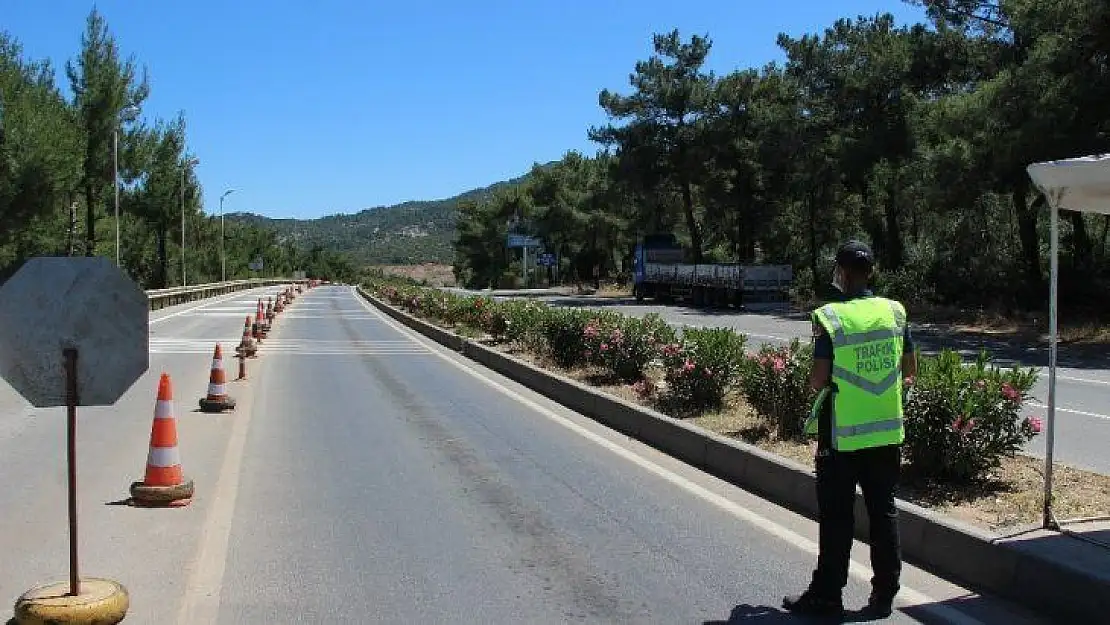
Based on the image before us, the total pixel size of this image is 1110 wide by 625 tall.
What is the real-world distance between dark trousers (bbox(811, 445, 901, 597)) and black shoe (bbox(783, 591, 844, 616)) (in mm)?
34

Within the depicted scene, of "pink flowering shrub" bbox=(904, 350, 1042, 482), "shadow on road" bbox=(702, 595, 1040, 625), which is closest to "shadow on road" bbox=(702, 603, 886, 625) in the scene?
"shadow on road" bbox=(702, 595, 1040, 625)

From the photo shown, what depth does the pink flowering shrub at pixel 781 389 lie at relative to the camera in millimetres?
8555

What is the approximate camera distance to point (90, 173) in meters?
51.4

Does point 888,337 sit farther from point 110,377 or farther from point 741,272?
point 741,272

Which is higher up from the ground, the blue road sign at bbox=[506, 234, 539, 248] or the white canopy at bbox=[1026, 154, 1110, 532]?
the blue road sign at bbox=[506, 234, 539, 248]

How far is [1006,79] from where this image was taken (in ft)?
79.7

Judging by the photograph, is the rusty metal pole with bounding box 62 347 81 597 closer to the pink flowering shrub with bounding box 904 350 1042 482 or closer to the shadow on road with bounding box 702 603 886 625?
the shadow on road with bounding box 702 603 886 625

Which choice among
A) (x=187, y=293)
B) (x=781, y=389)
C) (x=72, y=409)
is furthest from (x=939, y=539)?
(x=187, y=293)

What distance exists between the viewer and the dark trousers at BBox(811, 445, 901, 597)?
16.0 ft

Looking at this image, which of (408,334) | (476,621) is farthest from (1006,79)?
(476,621)

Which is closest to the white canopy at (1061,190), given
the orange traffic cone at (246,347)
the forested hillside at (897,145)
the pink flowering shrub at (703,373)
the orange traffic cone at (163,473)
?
the pink flowering shrub at (703,373)

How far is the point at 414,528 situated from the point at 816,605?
109 inches

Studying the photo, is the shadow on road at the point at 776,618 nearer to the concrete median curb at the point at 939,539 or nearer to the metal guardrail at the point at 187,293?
the concrete median curb at the point at 939,539

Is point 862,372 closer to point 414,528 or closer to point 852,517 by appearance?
point 852,517
